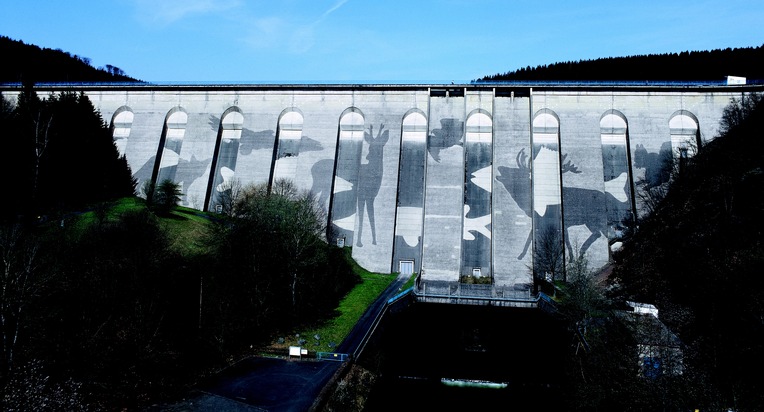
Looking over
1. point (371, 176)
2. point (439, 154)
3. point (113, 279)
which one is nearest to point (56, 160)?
point (113, 279)

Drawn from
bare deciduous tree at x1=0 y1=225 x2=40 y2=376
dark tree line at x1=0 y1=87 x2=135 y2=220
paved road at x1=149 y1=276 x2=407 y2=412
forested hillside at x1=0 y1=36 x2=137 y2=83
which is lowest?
paved road at x1=149 y1=276 x2=407 y2=412

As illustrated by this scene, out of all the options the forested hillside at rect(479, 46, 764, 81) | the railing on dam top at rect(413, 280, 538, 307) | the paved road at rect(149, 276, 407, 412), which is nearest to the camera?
the paved road at rect(149, 276, 407, 412)

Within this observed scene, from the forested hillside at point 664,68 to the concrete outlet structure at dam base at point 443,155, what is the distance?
17.4m

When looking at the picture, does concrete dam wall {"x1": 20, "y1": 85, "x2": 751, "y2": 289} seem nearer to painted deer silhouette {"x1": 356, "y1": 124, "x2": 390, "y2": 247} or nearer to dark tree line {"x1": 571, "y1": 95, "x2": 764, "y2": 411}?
painted deer silhouette {"x1": 356, "y1": 124, "x2": 390, "y2": 247}

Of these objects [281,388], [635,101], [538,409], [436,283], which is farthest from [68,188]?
[635,101]

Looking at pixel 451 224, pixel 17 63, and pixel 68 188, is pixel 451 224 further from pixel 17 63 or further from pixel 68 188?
pixel 17 63

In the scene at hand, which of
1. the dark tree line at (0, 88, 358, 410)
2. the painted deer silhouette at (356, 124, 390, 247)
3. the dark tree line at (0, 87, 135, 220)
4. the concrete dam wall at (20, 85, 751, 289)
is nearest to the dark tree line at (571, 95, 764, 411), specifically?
the concrete dam wall at (20, 85, 751, 289)

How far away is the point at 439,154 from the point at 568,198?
365 inches

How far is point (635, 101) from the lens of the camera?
3706cm

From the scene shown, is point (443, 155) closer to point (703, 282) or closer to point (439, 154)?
point (439, 154)

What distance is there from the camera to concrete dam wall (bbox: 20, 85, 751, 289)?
114ft

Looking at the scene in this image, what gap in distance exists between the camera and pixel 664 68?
54750mm

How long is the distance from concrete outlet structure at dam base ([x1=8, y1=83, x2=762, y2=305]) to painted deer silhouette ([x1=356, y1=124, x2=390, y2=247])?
96 mm

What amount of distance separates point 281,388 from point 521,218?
2311cm
